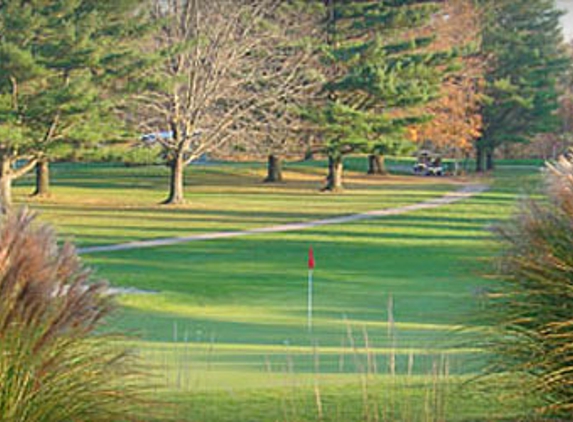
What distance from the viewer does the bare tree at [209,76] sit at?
165ft

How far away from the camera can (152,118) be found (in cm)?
5078

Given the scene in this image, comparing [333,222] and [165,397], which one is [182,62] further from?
[165,397]

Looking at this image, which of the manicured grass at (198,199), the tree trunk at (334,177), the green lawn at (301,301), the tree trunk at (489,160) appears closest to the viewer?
the green lawn at (301,301)

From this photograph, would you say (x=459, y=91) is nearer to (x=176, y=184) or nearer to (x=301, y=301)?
(x=176, y=184)

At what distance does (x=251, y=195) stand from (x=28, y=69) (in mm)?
17190

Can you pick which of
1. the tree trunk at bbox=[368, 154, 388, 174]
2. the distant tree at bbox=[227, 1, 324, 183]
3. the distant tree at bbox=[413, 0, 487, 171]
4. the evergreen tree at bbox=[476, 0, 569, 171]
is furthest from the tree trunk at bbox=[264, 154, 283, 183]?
the evergreen tree at bbox=[476, 0, 569, 171]

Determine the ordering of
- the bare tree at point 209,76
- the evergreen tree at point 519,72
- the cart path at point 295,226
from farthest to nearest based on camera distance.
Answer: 1. the evergreen tree at point 519,72
2. the bare tree at point 209,76
3. the cart path at point 295,226

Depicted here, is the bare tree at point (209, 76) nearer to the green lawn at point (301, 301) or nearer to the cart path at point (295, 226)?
the green lawn at point (301, 301)

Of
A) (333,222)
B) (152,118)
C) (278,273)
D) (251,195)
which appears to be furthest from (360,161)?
(278,273)

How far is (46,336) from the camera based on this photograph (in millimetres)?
4855

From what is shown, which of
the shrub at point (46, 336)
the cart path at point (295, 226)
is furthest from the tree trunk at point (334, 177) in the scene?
the shrub at point (46, 336)

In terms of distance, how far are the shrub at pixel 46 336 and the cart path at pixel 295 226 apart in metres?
22.9

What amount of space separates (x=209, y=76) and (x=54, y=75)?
30.7 feet

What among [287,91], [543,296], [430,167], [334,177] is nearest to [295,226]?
[287,91]
